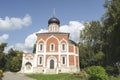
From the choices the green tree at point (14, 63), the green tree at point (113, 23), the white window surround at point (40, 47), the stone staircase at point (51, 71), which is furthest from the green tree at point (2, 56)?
the green tree at point (113, 23)

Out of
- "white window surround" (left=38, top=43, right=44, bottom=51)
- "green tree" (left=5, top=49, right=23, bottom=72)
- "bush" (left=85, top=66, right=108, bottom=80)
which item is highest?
"white window surround" (left=38, top=43, right=44, bottom=51)

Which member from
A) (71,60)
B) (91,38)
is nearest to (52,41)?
(71,60)

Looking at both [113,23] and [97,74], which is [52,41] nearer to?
[113,23]

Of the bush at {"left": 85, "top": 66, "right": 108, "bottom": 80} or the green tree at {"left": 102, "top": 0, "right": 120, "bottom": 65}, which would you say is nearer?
the bush at {"left": 85, "top": 66, "right": 108, "bottom": 80}

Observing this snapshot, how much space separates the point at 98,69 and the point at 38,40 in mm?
25844

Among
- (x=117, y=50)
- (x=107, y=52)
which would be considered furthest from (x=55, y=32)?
(x=117, y=50)

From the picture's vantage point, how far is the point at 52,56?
169 feet

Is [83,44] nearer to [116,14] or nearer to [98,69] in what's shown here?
[116,14]

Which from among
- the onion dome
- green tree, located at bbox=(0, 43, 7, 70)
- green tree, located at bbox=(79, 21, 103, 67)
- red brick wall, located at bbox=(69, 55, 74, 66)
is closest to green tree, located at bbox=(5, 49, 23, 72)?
green tree, located at bbox=(0, 43, 7, 70)

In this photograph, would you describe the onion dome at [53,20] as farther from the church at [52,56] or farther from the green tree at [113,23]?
the green tree at [113,23]

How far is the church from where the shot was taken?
5075 centimetres

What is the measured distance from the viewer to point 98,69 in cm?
2869

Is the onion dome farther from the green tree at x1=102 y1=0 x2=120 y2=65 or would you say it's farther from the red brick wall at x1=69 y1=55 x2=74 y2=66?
the green tree at x1=102 y1=0 x2=120 y2=65

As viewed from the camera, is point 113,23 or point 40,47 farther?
point 40,47
